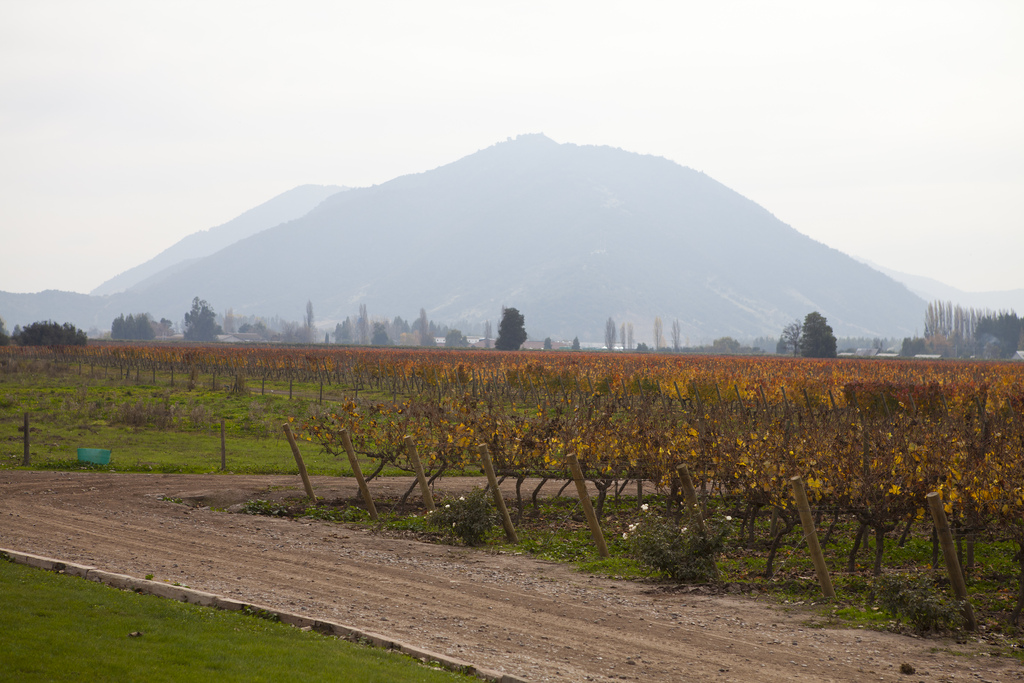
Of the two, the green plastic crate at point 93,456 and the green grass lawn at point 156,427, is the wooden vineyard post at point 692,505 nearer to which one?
the green grass lawn at point 156,427

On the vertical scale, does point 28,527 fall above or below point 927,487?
below

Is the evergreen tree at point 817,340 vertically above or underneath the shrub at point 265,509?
above

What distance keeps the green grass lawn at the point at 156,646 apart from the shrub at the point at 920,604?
598cm

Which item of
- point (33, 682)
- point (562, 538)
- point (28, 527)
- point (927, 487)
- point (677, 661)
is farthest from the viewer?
point (562, 538)

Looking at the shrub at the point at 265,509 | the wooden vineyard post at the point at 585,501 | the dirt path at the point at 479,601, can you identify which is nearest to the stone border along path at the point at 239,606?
the dirt path at the point at 479,601

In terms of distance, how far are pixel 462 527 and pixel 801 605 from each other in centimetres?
631

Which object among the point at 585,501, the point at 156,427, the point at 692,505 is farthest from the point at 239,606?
the point at 156,427

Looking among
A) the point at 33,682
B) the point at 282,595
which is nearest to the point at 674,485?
the point at 282,595

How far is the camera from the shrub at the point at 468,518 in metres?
14.6

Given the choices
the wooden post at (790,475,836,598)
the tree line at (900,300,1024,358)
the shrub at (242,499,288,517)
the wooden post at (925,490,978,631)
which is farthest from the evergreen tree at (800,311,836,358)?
the wooden post at (925,490,978,631)

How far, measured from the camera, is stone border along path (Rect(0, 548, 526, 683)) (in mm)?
8219

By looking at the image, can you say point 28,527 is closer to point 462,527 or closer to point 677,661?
point 462,527

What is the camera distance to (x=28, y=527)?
1395 centimetres

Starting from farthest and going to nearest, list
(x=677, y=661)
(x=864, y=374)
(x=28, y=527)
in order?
(x=864, y=374)
(x=28, y=527)
(x=677, y=661)
